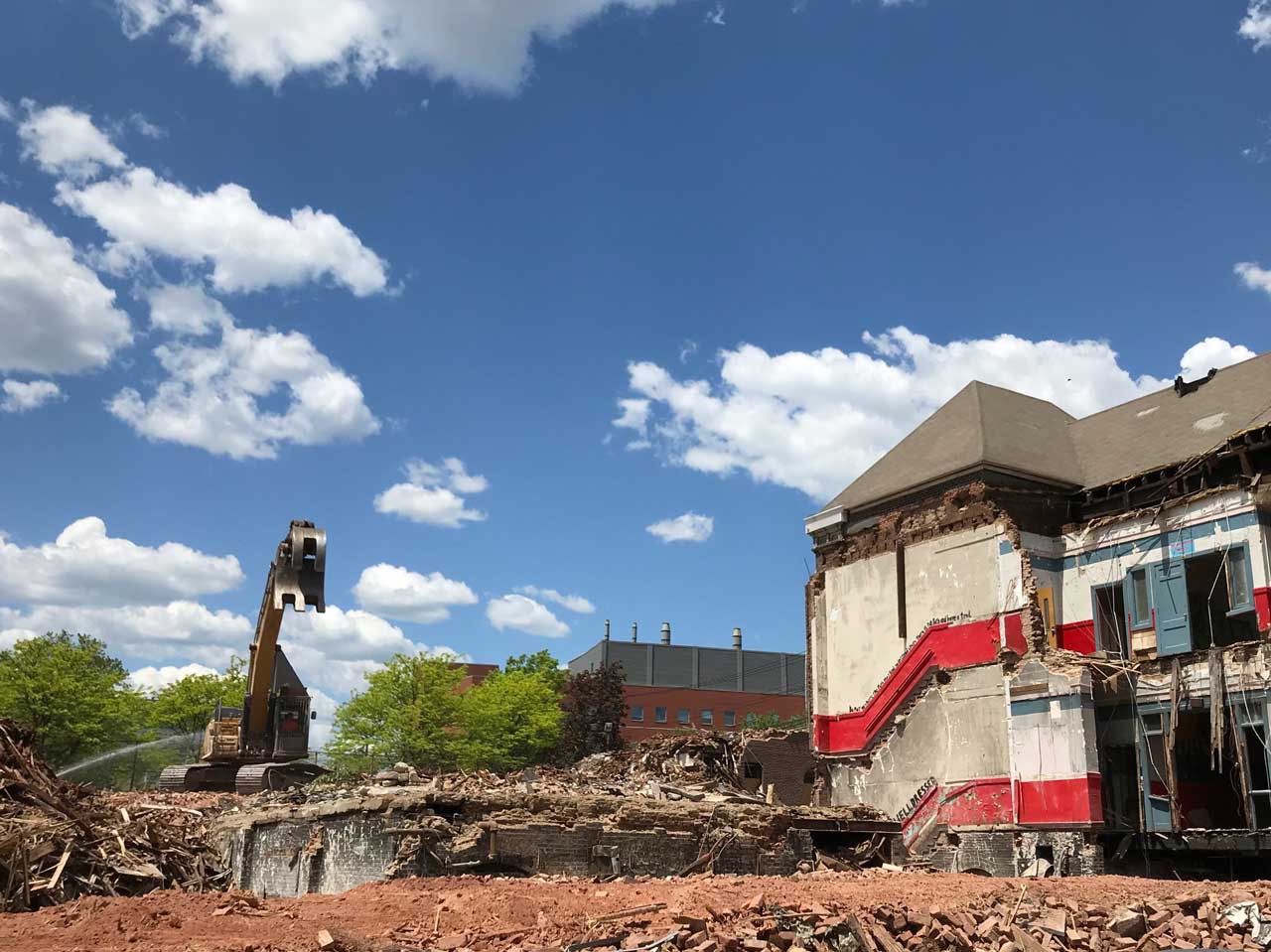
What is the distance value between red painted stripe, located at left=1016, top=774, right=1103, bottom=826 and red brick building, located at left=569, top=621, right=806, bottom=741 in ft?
186

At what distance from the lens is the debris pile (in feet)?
52.3

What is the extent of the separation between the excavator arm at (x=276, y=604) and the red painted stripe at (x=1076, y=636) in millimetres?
16793

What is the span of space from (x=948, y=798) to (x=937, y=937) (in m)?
13.0

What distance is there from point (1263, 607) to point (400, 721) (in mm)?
41219

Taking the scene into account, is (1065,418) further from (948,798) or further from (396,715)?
(396,715)

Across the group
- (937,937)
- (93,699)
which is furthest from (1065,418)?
(93,699)

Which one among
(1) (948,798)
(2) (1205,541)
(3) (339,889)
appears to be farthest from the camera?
(1) (948,798)

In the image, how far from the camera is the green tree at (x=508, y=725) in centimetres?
5625

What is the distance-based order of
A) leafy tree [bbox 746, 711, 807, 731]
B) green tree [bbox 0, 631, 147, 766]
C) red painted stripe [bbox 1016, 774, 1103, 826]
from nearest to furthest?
red painted stripe [bbox 1016, 774, 1103, 826]
green tree [bbox 0, 631, 147, 766]
leafy tree [bbox 746, 711, 807, 731]

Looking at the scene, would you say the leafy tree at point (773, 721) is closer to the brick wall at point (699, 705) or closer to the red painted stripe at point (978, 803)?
the brick wall at point (699, 705)

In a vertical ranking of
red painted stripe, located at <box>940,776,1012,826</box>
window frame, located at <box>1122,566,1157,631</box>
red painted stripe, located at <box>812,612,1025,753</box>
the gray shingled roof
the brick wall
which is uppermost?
the gray shingled roof

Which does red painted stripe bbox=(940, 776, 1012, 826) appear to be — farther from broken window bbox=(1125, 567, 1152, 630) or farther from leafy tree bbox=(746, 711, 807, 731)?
leafy tree bbox=(746, 711, 807, 731)

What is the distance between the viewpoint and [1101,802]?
2173 centimetres

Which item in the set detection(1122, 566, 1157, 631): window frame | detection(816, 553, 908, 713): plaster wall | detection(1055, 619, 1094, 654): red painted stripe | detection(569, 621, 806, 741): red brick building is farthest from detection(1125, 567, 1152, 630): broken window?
detection(569, 621, 806, 741): red brick building
